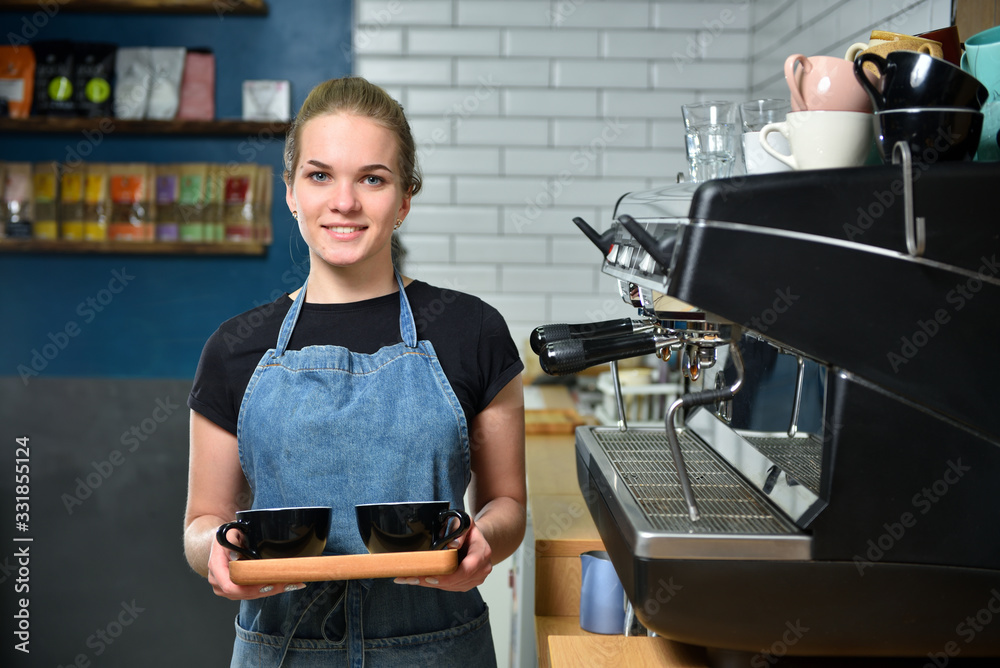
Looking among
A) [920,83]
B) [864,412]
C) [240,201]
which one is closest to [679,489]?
[864,412]

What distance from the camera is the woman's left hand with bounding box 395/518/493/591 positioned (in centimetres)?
93

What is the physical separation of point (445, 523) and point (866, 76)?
2.04 ft

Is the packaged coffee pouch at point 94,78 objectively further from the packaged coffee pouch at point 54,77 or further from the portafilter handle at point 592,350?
the portafilter handle at point 592,350

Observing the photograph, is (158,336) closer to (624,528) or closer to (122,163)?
(122,163)

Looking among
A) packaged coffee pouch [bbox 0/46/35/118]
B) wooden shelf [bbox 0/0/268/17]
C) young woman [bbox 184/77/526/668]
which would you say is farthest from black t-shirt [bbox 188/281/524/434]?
packaged coffee pouch [bbox 0/46/35/118]

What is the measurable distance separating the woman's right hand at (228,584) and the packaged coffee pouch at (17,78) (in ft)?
8.75

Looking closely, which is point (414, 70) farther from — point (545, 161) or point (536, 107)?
point (545, 161)

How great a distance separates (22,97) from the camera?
9.83ft

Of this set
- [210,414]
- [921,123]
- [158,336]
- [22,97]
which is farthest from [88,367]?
[921,123]

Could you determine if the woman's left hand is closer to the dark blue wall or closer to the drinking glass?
the drinking glass

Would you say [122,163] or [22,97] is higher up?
[22,97]

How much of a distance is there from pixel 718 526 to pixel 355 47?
2619 millimetres

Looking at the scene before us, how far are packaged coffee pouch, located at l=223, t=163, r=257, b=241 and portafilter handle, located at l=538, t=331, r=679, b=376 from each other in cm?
244

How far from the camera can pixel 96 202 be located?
302cm
